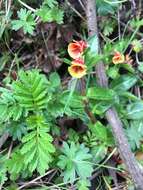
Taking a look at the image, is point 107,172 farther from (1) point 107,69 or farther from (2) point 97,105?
(1) point 107,69

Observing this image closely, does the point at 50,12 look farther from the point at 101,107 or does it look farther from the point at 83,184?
the point at 83,184

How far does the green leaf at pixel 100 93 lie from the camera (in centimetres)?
161

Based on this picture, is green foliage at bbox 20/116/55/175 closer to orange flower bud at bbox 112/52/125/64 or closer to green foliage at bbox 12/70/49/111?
green foliage at bbox 12/70/49/111

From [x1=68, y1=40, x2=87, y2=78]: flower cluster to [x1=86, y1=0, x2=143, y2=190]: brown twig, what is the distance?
129mm

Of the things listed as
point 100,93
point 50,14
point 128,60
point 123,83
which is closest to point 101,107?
point 100,93

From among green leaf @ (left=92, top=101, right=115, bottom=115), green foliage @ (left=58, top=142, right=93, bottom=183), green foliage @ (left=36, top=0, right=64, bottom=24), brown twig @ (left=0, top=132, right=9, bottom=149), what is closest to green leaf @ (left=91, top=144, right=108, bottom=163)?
green foliage @ (left=58, top=142, right=93, bottom=183)

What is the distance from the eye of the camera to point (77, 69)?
1.54 m

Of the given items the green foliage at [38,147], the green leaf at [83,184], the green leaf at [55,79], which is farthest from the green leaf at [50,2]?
the green leaf at [83,184]

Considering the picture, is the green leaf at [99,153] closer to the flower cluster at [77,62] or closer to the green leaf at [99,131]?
the green leaf at [99,131]

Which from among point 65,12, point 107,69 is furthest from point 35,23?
point 107,69

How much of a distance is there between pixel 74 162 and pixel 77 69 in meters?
0.37

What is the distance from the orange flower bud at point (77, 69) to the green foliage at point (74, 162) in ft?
0.96

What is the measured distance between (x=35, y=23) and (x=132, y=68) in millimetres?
481

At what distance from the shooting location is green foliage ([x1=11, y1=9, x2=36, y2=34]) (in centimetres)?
179
